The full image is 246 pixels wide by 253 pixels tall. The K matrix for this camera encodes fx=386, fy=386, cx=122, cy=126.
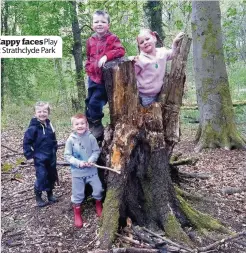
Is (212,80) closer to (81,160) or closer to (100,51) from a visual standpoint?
(100,51)

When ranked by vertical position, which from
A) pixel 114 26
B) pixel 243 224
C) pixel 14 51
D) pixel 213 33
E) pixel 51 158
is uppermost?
pixel 114 26

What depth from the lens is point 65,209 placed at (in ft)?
16.3

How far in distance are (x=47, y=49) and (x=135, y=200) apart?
202 cm

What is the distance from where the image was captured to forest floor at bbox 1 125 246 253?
4387 mm

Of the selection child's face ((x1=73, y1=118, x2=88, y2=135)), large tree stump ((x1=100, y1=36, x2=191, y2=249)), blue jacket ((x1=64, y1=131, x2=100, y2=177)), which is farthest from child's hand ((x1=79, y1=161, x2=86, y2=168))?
child's face ((x1=73, y1=118, x2=88, y2=135))

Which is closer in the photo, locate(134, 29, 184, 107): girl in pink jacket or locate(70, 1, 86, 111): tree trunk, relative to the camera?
locate(134, 29, 184, 107): girl in pink jacket

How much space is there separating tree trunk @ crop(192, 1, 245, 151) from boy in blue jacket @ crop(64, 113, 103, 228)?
4627 mm

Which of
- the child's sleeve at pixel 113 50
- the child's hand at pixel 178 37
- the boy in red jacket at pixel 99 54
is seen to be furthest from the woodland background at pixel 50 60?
the child's sleeve at pixel 113 50

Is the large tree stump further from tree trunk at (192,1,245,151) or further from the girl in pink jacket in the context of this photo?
tree trunk at (192,1,245,151)

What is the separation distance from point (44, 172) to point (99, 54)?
1.87 m

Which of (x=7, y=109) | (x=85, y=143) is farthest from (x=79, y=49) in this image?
(x=85, y=143)

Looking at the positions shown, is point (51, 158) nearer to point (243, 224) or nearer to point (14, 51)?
point (14, 51)

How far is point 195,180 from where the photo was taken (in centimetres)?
662

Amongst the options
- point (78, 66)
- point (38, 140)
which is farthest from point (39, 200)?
point (78, 66)
